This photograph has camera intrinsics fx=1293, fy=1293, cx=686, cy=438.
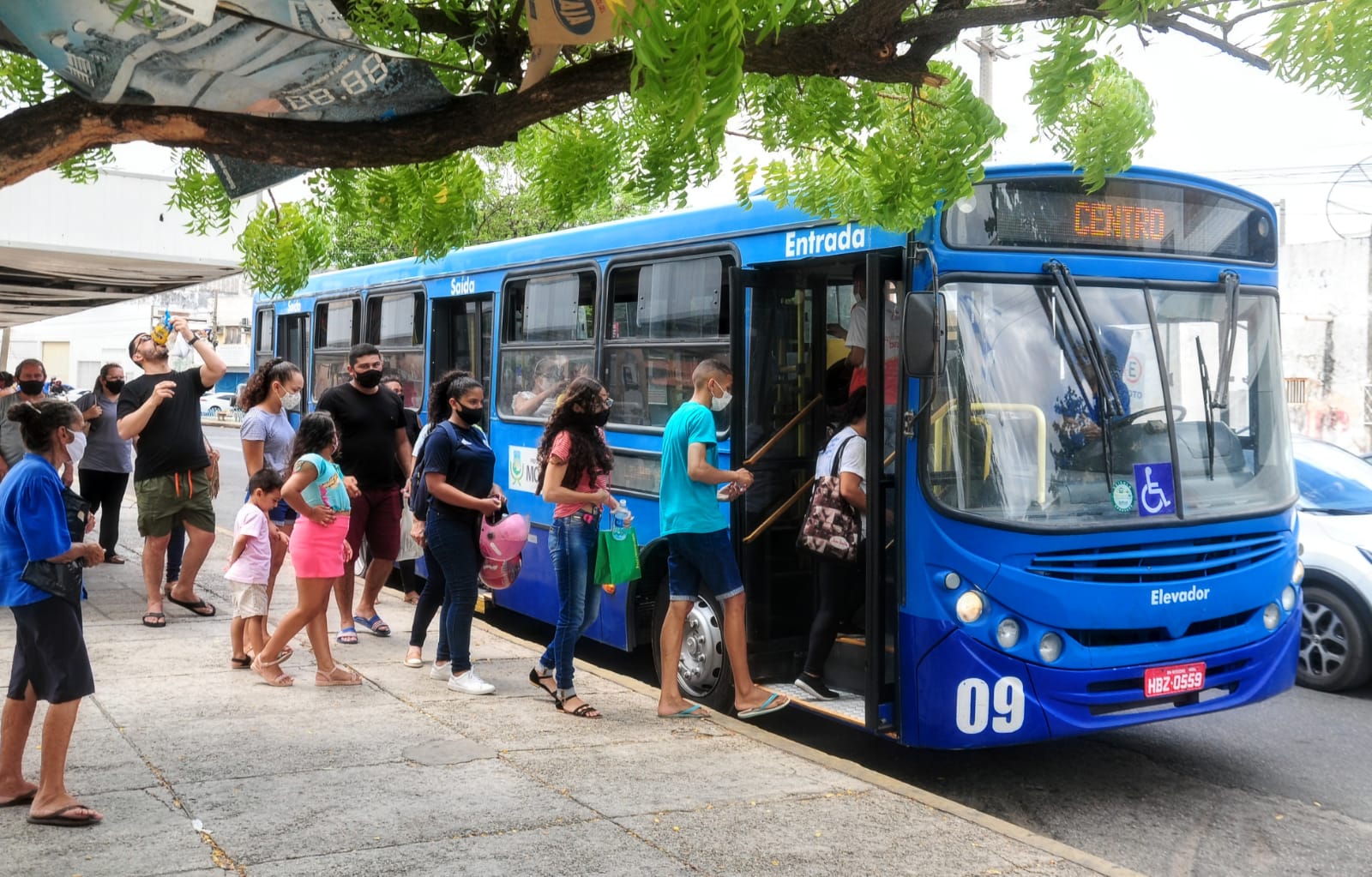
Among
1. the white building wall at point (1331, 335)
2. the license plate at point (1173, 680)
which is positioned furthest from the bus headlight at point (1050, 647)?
the white building wall at point (1331, 335)

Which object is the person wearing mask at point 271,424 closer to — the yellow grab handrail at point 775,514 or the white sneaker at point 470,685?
the white sneaker at point 470,685

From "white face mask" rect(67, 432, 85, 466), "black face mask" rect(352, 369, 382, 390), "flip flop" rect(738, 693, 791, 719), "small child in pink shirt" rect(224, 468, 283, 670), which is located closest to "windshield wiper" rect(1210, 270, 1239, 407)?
"flip flop" rect(738, 693, 791, 719)

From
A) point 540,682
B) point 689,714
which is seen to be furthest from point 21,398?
point 689,714

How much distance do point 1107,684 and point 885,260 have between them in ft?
7.32

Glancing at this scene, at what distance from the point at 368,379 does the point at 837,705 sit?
4.05 metres

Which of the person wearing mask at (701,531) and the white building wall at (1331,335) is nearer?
the person wearing mask at (701,531)

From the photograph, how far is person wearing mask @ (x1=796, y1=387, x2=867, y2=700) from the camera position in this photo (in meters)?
6.64

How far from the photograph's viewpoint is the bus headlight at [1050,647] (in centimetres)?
588

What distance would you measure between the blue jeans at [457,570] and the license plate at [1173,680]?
3674 mm

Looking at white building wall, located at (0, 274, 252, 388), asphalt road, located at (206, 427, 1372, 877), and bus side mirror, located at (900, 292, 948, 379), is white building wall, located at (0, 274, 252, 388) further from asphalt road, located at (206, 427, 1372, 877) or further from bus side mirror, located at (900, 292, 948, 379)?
bus side mirror, located at (900, 292, 948, 379)

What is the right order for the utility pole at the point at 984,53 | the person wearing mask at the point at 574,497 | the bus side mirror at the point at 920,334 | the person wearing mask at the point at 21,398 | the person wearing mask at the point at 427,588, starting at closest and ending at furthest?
the bus side mirror at the point at 920,334 < the person wearing mask at the point at 574,497 < the person wearing mask at the point at 427,588 < the person wearing mask at the point at 21,398 < the utility pole at the point at 984,53

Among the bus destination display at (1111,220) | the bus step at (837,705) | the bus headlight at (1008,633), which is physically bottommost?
the bus step at (837,705)

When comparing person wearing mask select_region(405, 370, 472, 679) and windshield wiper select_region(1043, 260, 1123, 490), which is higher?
windshield wiper select_region(1043, 260, 1123, 490)

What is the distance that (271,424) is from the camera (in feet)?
27.9
